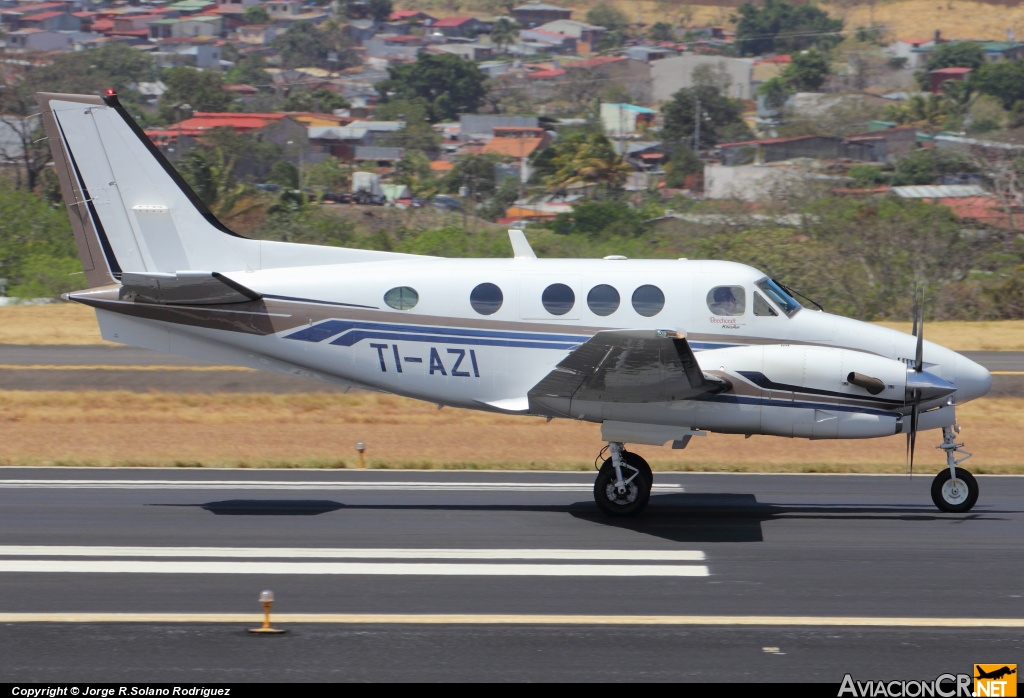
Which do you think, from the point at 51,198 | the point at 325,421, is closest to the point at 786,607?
the point at 325,421

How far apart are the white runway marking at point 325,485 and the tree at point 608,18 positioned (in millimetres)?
166362

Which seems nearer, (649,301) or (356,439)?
(649,301)

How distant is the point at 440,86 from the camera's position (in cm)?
12106

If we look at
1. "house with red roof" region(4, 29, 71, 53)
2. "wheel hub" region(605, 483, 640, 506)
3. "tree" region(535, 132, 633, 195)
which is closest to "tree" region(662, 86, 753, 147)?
"tree" region(535, 132, 633, 195)

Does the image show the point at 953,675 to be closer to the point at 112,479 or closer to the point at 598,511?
the point at 598,511

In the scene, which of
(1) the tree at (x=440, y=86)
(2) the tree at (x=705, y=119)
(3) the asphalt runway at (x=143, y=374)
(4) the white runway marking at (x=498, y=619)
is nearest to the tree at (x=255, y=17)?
(1) the tree at (x=440, y=86)

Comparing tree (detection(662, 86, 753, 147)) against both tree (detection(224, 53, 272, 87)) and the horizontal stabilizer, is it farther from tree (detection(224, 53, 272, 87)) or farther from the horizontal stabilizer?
the horizontal stabilizer

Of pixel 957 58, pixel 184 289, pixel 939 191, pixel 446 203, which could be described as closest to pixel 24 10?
pixel 957 58

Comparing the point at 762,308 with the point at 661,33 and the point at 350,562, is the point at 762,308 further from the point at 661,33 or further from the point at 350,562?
the point at 661,33

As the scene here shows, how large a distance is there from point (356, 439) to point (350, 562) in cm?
888

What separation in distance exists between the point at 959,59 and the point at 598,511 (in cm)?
12859

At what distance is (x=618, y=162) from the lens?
74.2 meters

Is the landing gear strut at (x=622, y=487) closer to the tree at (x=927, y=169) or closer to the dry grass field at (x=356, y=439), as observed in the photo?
the dry grass field at (x=356, y=439)

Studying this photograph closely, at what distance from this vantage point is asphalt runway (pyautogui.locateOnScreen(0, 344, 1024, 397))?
25.2 metres
